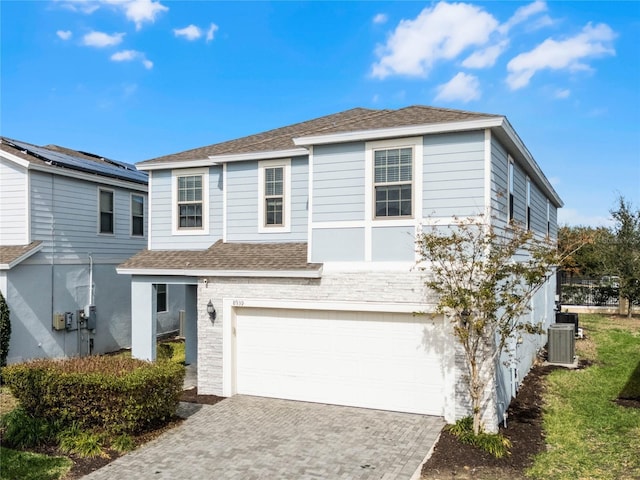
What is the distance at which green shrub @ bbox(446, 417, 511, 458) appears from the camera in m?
7.30

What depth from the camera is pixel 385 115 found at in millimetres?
10227

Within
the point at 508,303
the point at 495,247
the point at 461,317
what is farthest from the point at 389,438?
the point at 495,247

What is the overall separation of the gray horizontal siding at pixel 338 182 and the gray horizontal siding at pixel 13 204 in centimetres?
914

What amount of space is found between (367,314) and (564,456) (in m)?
4.10

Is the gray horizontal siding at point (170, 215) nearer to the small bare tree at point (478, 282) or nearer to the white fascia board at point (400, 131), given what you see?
the white fascia board at point (400, 131)

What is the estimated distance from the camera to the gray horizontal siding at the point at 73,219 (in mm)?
13867

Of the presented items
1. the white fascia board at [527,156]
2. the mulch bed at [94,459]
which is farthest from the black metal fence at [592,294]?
the mulch bed at [94,459]

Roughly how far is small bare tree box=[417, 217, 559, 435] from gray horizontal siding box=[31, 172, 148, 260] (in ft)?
36.9

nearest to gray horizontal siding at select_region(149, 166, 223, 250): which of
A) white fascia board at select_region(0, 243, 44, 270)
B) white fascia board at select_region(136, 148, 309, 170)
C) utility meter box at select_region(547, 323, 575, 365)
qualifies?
white fascia board at select_region(136, 148, 309, 170)

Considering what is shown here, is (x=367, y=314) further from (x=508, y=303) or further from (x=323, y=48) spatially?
(x=323, y=48)

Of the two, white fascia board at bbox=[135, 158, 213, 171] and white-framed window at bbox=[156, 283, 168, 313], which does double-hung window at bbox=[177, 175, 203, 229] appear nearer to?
white fascia board at bbox=[135, 158, 213, 171]

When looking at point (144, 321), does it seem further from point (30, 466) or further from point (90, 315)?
point (30, 466)

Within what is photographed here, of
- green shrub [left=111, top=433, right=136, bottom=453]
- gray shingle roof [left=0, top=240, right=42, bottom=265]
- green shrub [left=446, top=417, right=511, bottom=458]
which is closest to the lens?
green shrub [left=446, top=417, right=511, bottom=458]

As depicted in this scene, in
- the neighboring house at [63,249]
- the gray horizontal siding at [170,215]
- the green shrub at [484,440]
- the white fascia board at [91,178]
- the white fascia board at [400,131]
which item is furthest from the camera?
the white fascia board at [91,178]
